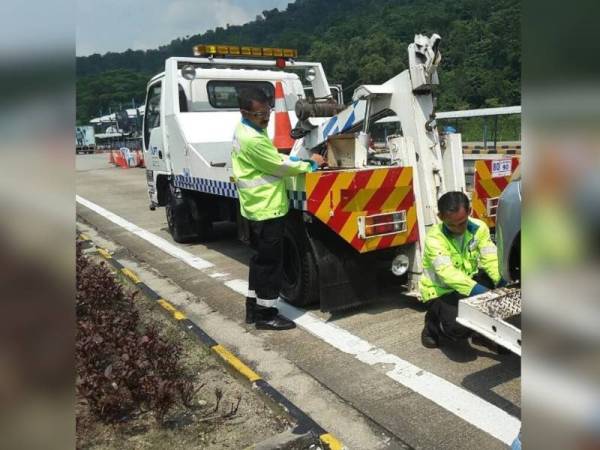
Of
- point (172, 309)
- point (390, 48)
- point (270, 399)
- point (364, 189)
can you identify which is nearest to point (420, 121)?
point (364, 189)

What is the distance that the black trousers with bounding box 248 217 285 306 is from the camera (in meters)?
4.52

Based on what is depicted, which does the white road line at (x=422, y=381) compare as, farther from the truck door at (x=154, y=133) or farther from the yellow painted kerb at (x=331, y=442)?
the truck door at (x=154, y=133)

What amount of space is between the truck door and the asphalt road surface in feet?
7.84

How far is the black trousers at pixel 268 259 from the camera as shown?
178 inches

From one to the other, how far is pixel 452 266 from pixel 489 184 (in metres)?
1.52

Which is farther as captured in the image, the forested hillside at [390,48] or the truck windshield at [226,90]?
the forested hillside at [390,48]

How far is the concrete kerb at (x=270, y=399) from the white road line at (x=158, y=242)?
162 cm

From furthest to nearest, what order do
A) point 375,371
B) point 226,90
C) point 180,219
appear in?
point 180,219
point 226,90
point 375,371

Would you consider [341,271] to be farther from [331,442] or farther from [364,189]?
[331,442]

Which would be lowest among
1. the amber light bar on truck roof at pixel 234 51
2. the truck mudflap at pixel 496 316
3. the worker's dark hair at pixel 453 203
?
the truck mudflap at pixel 496 316

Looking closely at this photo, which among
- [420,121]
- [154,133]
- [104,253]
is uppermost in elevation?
[154,133]

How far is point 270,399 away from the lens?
326 cm

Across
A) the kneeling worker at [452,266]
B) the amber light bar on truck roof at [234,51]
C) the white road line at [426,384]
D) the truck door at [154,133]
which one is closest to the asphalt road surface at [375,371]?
Result: the white road line at [426,384]

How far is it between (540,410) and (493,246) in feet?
11.7
